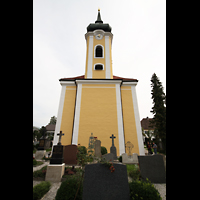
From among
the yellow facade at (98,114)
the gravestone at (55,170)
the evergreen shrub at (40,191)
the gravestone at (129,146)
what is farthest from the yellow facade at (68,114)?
the evergreen shrub at (40,191)

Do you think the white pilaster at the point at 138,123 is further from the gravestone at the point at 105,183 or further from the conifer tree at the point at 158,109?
the gravestone at the point at 105,183

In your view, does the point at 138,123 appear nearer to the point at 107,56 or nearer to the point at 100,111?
the point at 100,111

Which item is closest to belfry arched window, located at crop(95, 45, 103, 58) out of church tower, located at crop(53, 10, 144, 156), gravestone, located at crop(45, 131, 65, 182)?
church tower, located at crop(53, 10, 144, 156)

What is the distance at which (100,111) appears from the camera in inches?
494

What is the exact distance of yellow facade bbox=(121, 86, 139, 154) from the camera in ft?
38.3

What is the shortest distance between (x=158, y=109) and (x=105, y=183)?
44.0ft

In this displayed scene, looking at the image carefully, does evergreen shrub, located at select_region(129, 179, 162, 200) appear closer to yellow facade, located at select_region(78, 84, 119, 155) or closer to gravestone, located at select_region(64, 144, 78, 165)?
gravestone, located at select_region(64, 144, 78, 165)

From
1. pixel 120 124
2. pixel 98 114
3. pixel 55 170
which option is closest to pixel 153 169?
pixel 55 170

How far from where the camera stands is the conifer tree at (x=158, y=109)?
534 inches

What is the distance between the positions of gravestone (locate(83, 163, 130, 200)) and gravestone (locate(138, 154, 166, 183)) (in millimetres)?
2488
